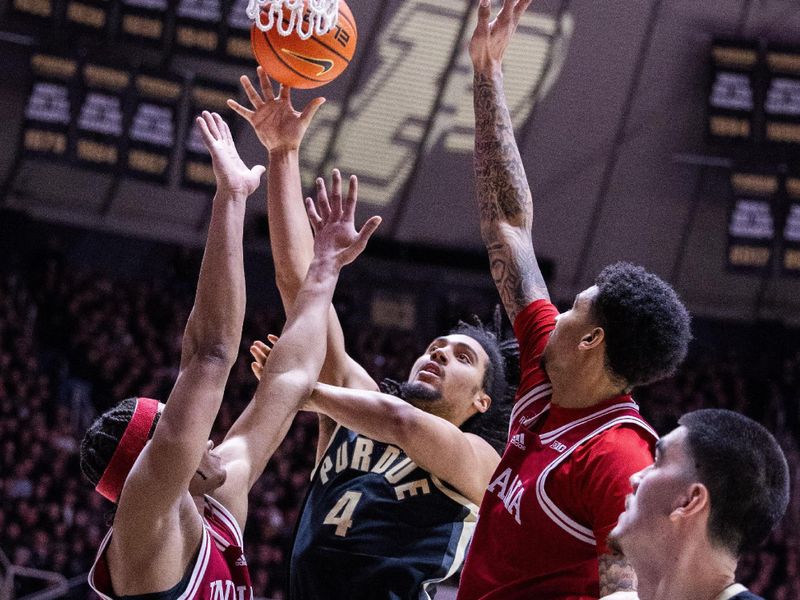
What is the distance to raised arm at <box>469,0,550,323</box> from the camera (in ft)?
11.7

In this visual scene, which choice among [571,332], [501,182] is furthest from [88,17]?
[571,332]

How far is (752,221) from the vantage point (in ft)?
44.0

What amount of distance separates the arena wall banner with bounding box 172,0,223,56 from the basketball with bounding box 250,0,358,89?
339 inches

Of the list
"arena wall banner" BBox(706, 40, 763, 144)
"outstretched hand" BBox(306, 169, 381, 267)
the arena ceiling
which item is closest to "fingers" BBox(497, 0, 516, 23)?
"outstretched hand" BBox(306, 169, 381, 267)

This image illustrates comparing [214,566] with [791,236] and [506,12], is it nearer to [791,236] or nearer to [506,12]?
[506,12]

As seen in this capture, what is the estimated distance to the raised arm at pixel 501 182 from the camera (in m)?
3.57

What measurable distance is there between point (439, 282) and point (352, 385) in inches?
536

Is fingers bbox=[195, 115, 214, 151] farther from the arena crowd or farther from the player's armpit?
the arena crowd

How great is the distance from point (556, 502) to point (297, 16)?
2230 mm

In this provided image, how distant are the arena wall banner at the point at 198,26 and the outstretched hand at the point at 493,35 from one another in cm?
932

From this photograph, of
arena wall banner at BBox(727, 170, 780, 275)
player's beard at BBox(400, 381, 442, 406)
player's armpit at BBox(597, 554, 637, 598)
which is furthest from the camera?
arena wall banner at BBox(727, 170, 780, 275)

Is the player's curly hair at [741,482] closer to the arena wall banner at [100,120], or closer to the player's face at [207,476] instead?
the player's face at [207,476]

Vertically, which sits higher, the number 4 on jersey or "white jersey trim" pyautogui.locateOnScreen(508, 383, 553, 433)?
"white jersey trim" pyautogui.locateOnScreen(508, 383, 553, 433)

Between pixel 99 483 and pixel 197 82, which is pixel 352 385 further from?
pixel 197 82
